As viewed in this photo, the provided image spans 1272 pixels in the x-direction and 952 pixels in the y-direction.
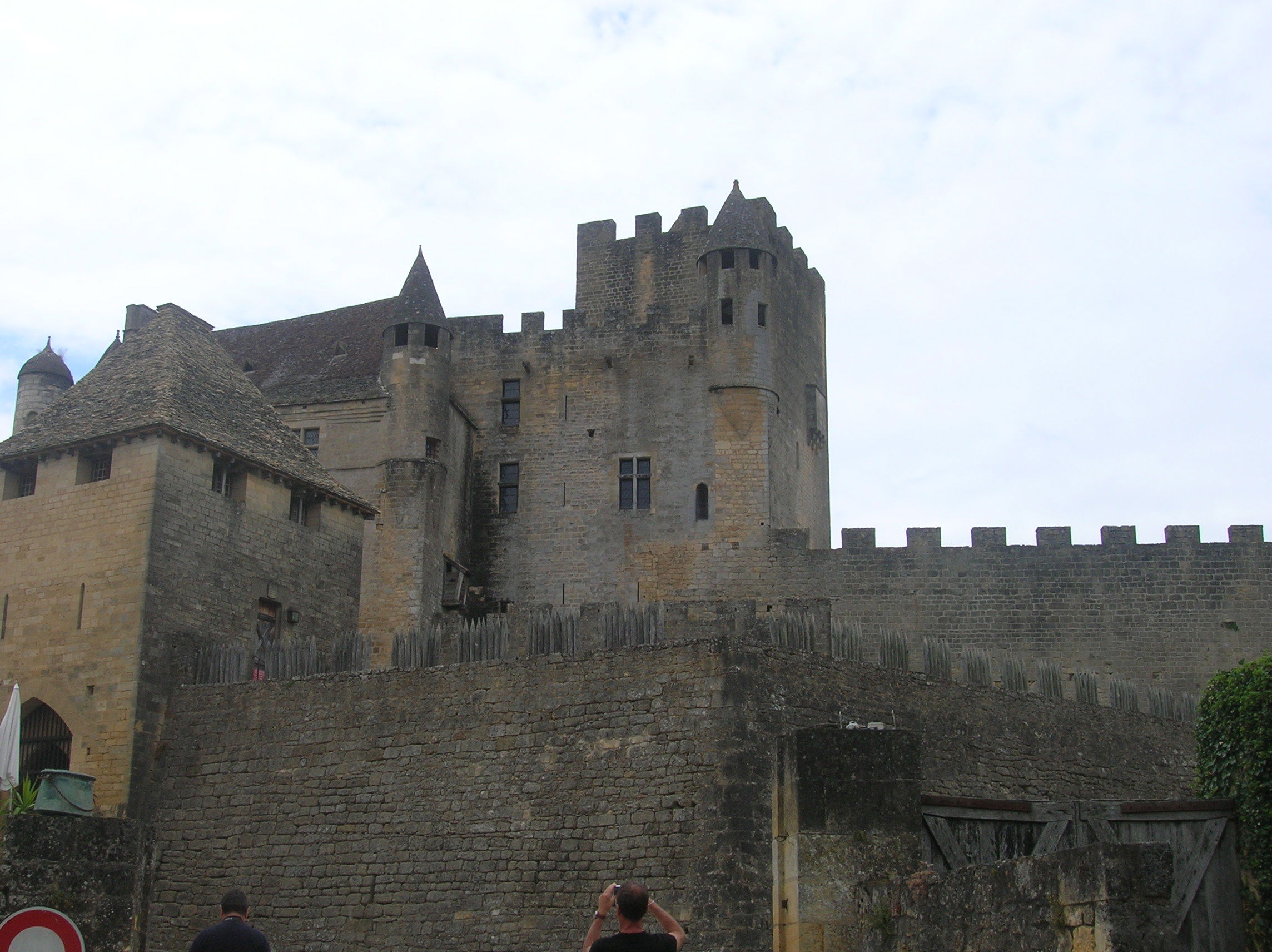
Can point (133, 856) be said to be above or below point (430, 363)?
below

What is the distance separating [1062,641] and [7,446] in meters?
20.3

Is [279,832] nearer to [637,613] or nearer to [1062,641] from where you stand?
[637,613]

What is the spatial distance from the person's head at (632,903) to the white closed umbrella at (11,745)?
14581mm

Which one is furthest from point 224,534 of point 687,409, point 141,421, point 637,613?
point 687,409

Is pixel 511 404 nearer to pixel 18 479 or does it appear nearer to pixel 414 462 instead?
pixel 414 462

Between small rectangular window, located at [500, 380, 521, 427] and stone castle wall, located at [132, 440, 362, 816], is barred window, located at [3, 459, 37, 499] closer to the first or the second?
stone castle wall, located at [132, 440, 362, 816]

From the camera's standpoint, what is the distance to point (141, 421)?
23.2m

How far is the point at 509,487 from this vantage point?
35.1 m

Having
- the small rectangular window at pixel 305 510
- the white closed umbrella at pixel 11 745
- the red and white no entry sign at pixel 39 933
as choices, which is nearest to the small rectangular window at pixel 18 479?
the small rectangular window at pixel 305 510

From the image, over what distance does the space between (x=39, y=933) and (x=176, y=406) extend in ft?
54.4

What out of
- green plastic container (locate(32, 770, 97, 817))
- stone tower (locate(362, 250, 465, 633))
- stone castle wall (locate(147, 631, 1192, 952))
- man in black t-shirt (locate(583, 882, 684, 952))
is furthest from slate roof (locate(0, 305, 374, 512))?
man in black t-shirt (locate(583, 882, 684, 952))

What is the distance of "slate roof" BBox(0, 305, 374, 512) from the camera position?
78.0 ft

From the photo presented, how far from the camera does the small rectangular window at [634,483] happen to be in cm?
3406

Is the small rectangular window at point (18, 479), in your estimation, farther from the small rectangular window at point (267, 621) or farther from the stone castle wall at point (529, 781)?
the stone castle wall at point (529, 781)
